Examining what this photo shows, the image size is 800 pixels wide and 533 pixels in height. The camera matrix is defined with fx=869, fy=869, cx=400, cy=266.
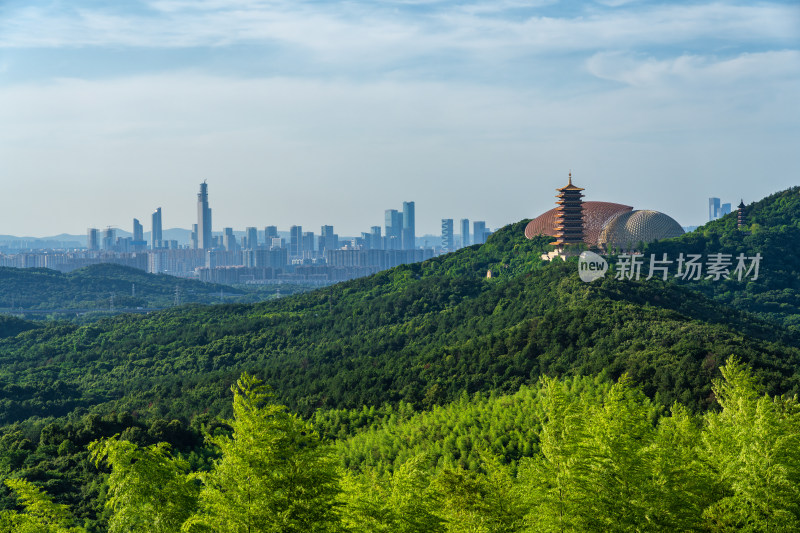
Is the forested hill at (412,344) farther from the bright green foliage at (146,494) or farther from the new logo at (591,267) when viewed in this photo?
the bright green foliage at (146,494)

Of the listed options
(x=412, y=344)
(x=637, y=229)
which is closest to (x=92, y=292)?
(x=637, y=229)

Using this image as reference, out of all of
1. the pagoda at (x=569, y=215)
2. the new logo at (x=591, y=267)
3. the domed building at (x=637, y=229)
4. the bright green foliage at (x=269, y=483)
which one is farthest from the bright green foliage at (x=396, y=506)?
the domed building at (x=637, y=229)

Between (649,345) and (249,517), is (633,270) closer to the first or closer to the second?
(649,345)

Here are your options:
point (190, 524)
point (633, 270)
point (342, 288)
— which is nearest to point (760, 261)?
point (633, 270)

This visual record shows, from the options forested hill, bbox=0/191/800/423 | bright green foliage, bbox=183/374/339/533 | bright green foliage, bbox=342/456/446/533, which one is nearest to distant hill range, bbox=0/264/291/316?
forested hill, bbox=0/191/800/423

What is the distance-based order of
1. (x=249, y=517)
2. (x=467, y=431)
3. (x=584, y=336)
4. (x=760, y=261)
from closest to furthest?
1. (x=249, y=517)
2. (x=467, y=431)
3. (x=584, y=336)
4. (x=760, y=261)

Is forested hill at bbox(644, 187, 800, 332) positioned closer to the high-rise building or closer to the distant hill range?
the high-rise building
